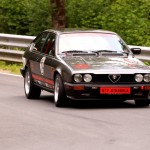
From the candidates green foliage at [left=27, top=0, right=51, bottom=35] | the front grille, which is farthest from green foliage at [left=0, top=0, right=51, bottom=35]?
the front grille

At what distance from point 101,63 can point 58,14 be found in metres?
12.6

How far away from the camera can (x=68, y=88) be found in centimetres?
1386

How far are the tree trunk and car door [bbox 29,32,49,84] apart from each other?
31.8 feet

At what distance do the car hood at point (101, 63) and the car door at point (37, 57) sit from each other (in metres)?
1.22

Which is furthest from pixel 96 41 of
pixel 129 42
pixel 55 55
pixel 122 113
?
pixel 129 42

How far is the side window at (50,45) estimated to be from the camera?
50.1 ft

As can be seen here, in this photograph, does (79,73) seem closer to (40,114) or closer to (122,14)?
(40,114)

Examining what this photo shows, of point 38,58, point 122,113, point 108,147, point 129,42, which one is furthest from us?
point 129,42

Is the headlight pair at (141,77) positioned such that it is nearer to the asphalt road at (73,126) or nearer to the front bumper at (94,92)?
the front bumper at (94,92)

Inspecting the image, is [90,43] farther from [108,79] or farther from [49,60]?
[108,79]

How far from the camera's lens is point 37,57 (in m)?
15.9

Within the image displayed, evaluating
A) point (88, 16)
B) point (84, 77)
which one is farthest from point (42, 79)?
point (88, 16)

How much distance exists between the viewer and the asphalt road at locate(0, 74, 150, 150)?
32.4 ft

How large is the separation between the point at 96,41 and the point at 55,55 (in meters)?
0.81
